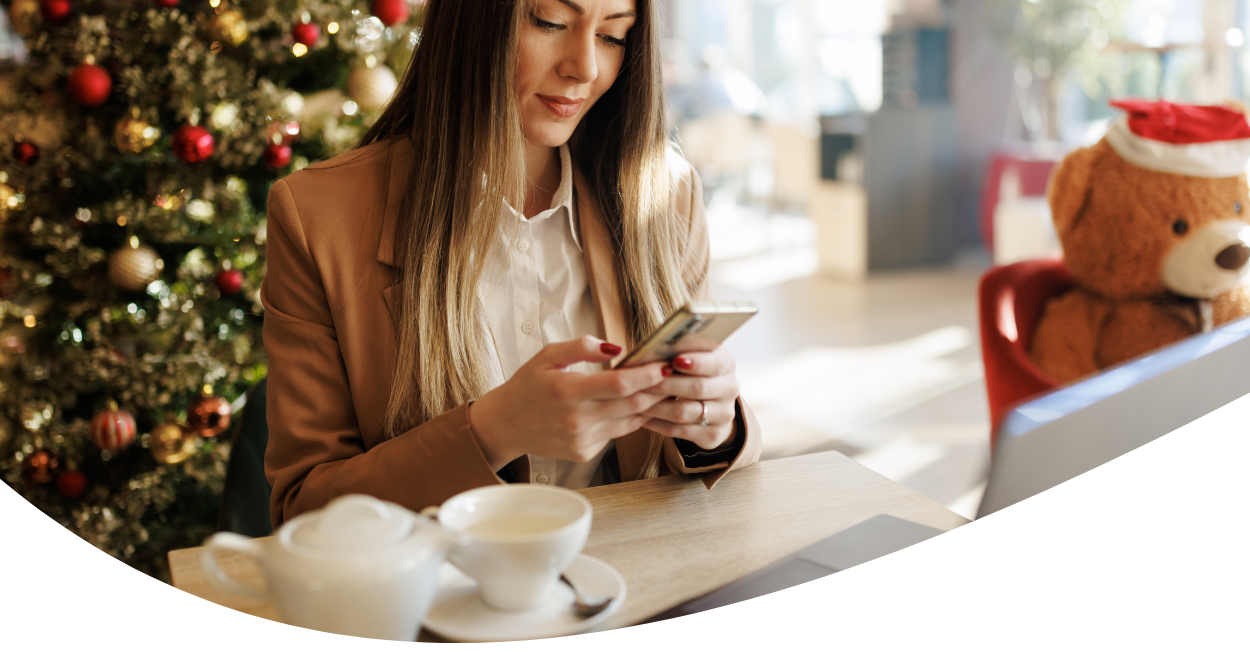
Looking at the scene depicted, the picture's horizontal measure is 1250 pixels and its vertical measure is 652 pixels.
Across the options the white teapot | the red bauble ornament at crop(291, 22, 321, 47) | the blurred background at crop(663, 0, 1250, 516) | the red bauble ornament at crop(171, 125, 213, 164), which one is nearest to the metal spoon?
the white teapot

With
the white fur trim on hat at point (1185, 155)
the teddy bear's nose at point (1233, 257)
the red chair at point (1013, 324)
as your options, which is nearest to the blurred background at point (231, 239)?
the red chair at point (1013, 324)

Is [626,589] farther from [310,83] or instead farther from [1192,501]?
[310,83]

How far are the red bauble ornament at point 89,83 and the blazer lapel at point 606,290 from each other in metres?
1.07

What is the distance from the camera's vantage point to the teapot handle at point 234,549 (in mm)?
462

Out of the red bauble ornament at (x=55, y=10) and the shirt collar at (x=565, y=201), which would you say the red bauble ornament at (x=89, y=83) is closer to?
the red bauble ornament at (x=55, y=10)

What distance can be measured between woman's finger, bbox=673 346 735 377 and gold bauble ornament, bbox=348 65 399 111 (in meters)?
1.29

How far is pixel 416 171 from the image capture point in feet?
2.97

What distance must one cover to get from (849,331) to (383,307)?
3.14 metres

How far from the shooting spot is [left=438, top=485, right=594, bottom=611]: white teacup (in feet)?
1.65

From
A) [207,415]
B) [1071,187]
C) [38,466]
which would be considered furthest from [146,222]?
[1071,187]

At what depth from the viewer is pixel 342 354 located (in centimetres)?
88

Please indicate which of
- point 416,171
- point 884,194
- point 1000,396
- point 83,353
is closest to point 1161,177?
point 1000,396

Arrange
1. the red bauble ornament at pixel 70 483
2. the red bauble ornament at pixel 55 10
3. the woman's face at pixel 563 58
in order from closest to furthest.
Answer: the woman's face at pixel 563 58, the red bauble ornament at pixel 55 10, the red bauble ornament at pixel 70 483

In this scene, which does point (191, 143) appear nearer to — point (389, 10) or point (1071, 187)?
point (389, 10)
